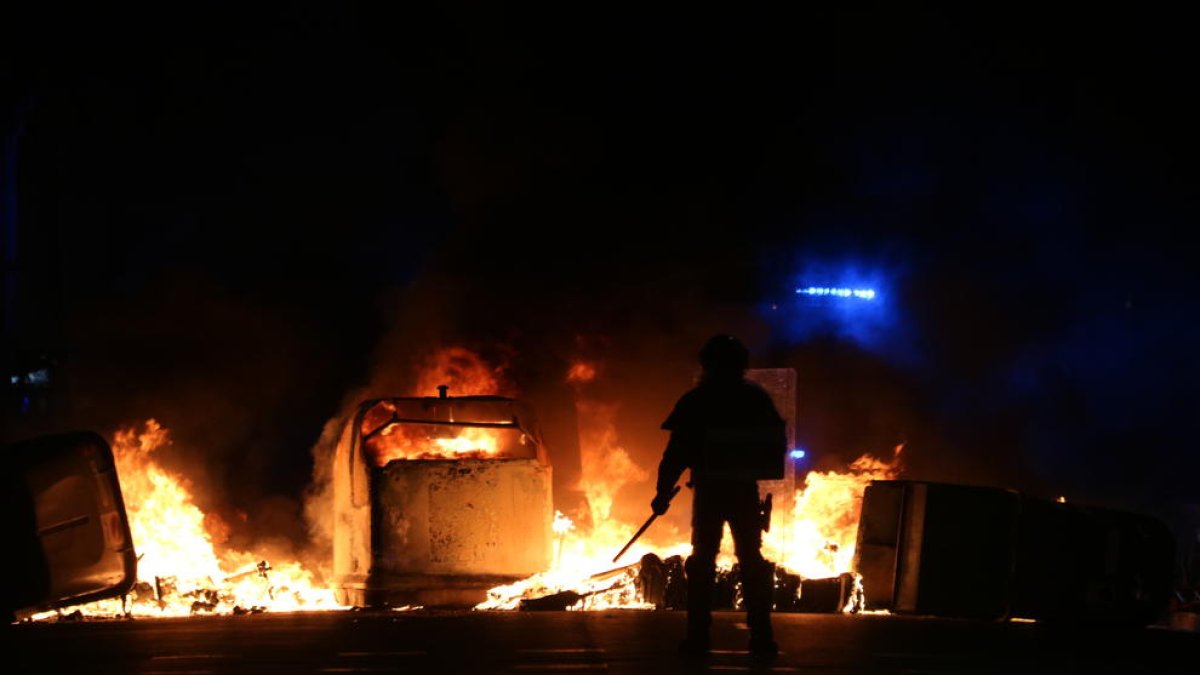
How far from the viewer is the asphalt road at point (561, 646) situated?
663cm

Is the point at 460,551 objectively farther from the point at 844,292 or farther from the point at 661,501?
the point at 844,292

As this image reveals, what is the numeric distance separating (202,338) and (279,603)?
6106mm

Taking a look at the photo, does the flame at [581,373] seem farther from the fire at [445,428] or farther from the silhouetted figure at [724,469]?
the silhouetted figure at [724,469]

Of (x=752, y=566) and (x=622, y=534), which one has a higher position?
(x=752, y=566)

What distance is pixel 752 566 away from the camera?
278 inches

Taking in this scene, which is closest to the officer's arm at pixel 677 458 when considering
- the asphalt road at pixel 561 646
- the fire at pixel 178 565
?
the asphalt road at pixel 561 646

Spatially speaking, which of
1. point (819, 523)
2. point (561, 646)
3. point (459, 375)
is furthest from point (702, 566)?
point (459, 375)

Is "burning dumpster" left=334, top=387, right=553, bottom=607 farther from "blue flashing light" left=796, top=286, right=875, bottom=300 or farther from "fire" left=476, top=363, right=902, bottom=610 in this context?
"blue flashing light" left=796, top=286, right=875, bottom=300

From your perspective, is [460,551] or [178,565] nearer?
[460,551]

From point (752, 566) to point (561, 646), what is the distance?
130 cm

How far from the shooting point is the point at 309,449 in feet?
53.5

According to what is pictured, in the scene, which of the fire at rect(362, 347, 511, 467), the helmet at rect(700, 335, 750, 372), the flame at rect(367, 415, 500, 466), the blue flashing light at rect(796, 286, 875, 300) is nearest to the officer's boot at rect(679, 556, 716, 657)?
the helmet at rect(700, 335, 750, 372)

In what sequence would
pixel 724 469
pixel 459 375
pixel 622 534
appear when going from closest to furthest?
pixel 724 469
pixel 622 534
pixel 459 375

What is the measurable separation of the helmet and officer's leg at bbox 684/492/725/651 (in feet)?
2.57
